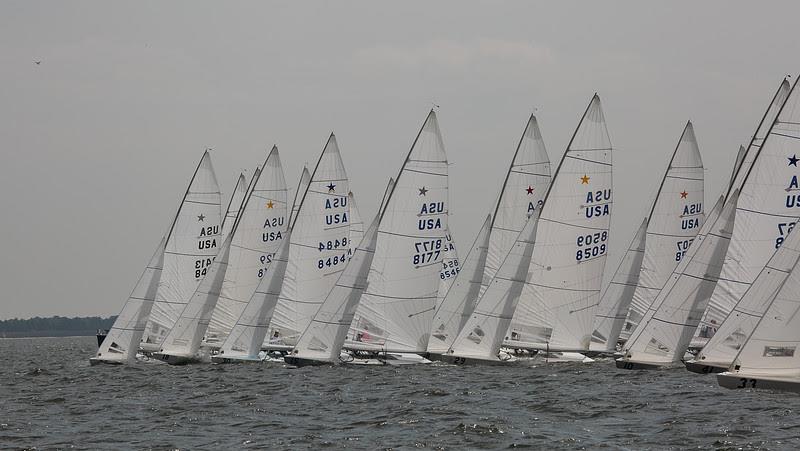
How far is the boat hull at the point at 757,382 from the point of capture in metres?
32.0

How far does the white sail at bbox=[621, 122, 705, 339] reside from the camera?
184 ft

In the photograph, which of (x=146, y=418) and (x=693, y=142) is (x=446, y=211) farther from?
(x=146, y=418)

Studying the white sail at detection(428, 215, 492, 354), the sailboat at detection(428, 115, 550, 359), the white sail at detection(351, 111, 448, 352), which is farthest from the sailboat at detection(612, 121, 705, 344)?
the white sail at detection(351, 111, 448, 352)

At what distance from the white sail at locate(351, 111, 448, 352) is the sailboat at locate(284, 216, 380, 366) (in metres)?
0.46

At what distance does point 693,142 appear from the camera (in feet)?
186

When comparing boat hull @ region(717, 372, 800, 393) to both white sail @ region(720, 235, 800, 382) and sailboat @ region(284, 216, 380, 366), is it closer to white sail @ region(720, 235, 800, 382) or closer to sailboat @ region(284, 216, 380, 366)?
white sail @ region(720, 235, 800, 382)

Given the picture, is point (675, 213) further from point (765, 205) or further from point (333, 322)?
point (333, 322)

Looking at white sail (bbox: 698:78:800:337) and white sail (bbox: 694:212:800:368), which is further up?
white sail (bbox: 698:78:800:337)

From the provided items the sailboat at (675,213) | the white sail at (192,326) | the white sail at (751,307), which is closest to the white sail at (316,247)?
the white sail at (192,326)

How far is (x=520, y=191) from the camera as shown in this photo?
182 ft

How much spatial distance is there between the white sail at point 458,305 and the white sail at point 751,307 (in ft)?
54.8

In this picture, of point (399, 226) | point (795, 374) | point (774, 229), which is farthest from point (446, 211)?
point (795, 374)

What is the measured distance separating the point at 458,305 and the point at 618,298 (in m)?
7.07

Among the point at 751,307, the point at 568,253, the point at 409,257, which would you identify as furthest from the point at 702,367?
the point at 409,257
